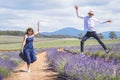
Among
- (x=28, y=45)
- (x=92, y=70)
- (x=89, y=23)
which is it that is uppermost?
(x=89, y=23)

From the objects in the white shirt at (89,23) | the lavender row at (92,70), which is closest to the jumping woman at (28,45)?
the white shirt at (89,23)

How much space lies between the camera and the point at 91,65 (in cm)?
945

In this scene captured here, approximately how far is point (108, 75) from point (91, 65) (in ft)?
4.66

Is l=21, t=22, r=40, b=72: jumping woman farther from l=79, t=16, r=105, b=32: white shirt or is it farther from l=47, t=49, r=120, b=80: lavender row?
l=47, t=49, r=120, b=80: lavender row

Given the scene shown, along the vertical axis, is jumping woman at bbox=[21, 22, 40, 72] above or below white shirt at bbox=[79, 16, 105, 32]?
below

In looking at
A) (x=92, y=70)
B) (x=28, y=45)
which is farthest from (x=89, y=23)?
(x=92, y=70)

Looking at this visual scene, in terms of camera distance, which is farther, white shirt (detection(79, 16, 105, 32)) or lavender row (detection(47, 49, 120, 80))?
white shirt (detection(79, 16, 105, 32))

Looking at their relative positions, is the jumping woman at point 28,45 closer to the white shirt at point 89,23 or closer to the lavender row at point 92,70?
the white shirt at point 89,23

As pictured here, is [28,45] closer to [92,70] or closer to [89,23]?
[89,23]

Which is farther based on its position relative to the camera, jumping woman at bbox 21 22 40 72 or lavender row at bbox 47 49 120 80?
jumping woman at bbox 21 22 40 72

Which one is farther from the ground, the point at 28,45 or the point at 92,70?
the point at 28,45

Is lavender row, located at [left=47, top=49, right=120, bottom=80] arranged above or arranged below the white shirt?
below

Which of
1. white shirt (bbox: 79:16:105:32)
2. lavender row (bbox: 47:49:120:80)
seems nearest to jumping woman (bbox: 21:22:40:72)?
white shirt (bbox: 79:16:105:32)

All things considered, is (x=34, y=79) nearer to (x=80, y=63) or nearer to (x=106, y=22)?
(x=80, y=63)
